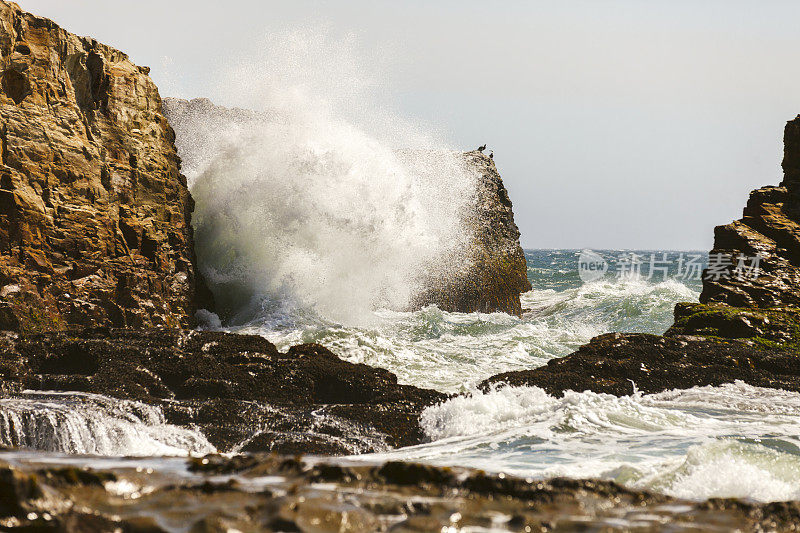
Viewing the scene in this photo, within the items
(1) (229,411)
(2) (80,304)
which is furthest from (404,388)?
(2) (80,304)

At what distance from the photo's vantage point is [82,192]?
1125cm

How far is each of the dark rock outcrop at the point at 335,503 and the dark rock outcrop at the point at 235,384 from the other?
3.40 m

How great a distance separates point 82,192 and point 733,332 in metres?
9.71

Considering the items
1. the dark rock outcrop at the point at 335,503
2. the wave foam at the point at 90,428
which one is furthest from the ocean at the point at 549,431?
the dark rock outcrop at the point at 335,503

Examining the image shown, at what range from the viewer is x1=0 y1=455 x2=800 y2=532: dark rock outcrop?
270 centimetres

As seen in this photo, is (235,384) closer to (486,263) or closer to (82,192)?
(82,192)

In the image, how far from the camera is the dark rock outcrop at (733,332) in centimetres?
891

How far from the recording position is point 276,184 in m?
15.4

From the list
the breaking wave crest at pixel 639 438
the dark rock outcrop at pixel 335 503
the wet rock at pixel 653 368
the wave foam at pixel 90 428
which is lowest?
the wave foam at pixel 90 428

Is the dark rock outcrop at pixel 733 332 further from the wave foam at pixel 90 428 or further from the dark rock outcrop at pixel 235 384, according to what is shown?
the wave foam at pixel 90 428

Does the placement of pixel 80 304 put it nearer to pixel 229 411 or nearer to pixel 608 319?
pixel 229 411

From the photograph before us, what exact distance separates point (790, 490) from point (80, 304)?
913 cm

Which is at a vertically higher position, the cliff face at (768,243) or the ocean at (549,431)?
the cliff face at (768,243)

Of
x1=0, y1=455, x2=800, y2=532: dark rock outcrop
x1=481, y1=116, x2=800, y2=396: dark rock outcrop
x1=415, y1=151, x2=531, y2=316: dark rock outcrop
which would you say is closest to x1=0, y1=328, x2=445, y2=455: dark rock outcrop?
x1=481, y1=116, x2=800, y2=396: dark rock outcrop
